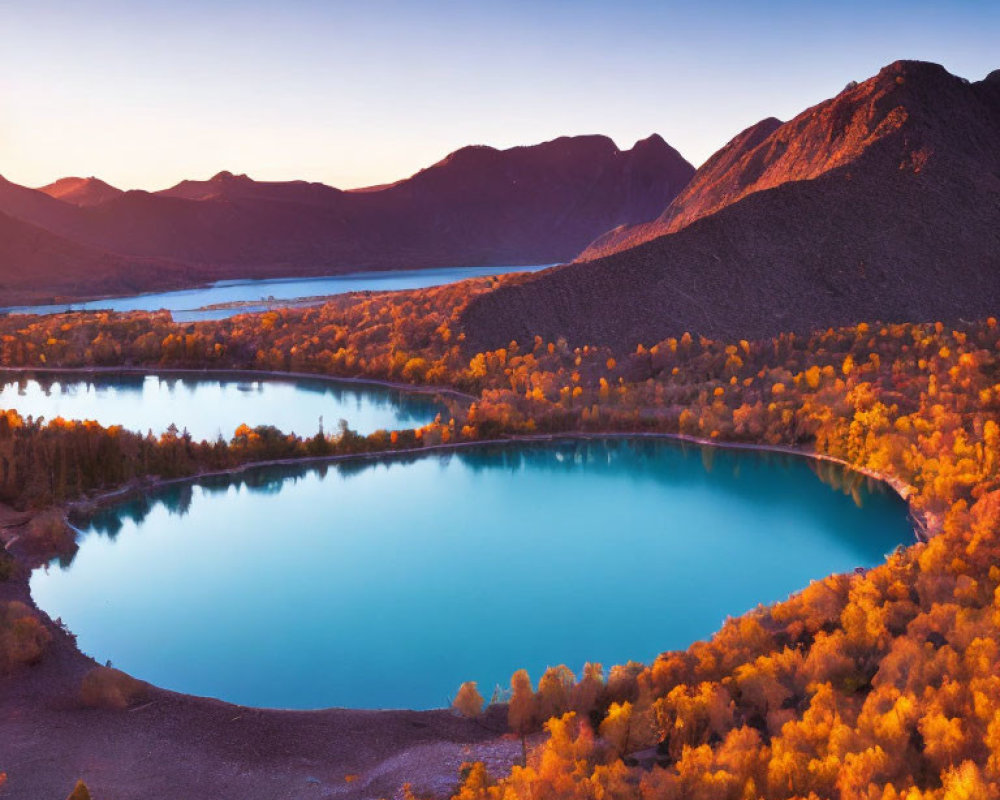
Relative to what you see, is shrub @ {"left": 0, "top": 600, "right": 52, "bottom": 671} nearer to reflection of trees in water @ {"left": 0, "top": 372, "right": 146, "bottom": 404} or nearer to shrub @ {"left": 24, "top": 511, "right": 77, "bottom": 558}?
shrub @ {"left": 24, "top": 511, "right": 77, "bottom": 558}

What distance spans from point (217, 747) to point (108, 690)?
10.0 ft

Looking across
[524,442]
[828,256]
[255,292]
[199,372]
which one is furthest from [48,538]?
[255,292]

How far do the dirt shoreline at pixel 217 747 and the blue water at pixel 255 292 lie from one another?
7574 cm

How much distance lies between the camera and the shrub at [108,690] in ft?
60.6

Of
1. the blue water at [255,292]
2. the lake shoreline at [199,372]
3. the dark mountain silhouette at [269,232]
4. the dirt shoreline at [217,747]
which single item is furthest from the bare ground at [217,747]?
the dark mountain silhouette at [269,232]

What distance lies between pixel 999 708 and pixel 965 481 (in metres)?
16.7

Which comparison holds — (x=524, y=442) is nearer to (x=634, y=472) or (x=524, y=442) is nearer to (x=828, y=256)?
(x=634, y=472)

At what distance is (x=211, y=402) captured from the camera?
181ft

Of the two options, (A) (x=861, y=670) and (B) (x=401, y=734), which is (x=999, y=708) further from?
(B) (x=401, y=734)

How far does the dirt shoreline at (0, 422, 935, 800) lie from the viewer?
1531 centimetres

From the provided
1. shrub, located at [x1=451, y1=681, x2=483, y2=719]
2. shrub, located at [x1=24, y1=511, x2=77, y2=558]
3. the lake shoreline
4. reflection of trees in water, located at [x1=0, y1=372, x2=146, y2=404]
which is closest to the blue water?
the lake shoreline

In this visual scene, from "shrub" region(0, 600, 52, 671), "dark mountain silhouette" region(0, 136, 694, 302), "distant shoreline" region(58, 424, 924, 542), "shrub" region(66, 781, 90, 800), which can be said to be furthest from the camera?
"dark mountain silhouette" region(0, 136, 694, 302)

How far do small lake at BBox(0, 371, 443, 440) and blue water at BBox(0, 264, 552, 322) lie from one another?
2866 centimetres

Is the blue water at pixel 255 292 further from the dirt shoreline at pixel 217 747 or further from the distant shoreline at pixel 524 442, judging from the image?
the dirt shoreline at pixel 217 747
